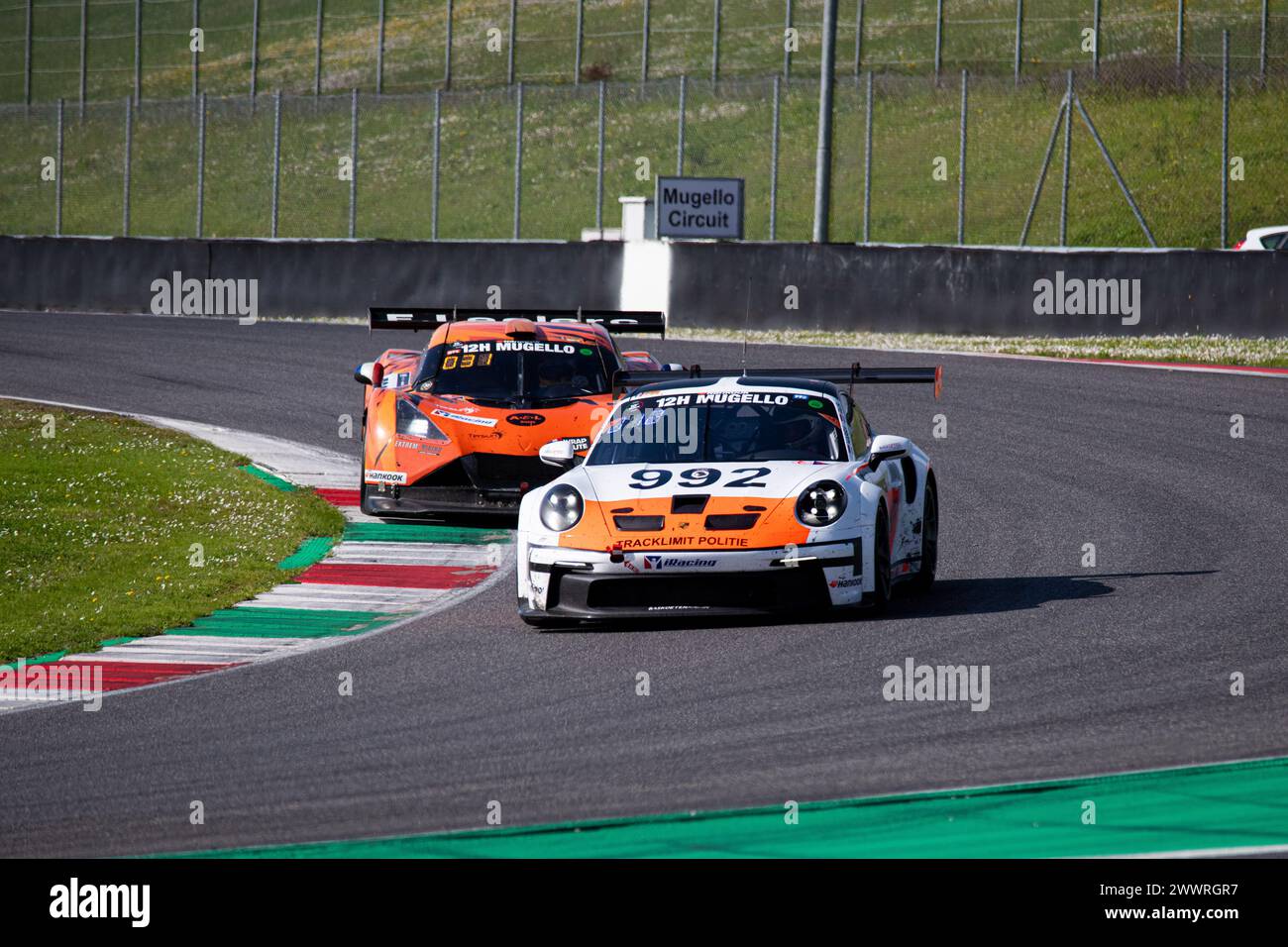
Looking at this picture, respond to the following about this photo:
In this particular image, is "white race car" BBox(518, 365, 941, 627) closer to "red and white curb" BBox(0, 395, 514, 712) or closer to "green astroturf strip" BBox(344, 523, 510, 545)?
"red and white curb" BBox(0, 395, 514, 712)

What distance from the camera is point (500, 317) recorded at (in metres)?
15.7

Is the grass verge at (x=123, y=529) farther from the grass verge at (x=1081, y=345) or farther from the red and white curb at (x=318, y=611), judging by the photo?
the grass verge at (x=1081, y=345)

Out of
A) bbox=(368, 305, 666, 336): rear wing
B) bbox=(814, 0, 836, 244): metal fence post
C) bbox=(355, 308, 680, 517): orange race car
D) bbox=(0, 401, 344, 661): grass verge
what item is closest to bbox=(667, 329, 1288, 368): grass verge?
bbox=(814, 0, 836, 244): metal fence post

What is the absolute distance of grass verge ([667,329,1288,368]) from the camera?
23359mm

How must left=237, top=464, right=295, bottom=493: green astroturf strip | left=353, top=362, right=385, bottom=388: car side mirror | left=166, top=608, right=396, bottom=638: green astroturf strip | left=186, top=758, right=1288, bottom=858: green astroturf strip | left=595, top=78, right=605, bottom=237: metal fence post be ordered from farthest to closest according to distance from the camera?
1. left=595, top=78, right=605, bottom=237: metal fence post
2. left=237, top=464, right=295, bottom=493: green astroturf strip
3. left=353, top=362, right=385, bottom=388: car side mirror
4. left=166, top=608, right=396, bottom=638: green astroturf strip
5. left=186, top=758, right=1288, bottom=858: green astroturf strip

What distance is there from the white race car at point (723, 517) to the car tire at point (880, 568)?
14mm

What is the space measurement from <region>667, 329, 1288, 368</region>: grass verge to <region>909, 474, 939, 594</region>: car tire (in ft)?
40.9

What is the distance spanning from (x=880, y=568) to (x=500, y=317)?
598cm

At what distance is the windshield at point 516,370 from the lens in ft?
48.2

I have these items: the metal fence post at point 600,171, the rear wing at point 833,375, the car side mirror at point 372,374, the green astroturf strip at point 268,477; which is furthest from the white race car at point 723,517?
the metal fence post at point 600,171

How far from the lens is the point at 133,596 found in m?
11.7

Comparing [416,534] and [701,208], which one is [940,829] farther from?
[701,208]
